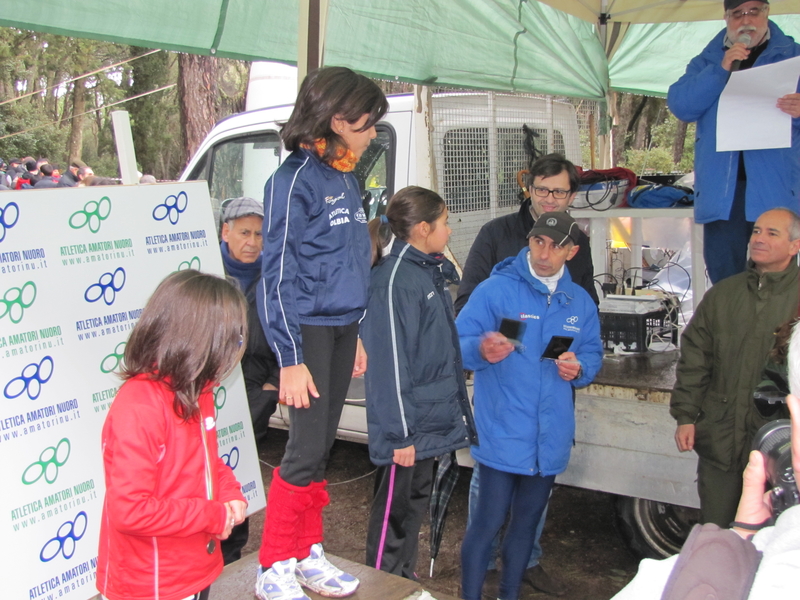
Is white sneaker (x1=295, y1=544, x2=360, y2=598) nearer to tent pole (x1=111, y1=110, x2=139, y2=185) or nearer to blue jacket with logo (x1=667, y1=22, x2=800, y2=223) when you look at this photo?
tent pole (x1=111, y1=110, x2=139, y2=185)

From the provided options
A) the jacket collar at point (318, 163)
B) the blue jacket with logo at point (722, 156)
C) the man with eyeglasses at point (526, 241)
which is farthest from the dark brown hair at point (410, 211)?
the blue jacket with logo at point (722, 156)

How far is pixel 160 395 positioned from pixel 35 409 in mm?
806

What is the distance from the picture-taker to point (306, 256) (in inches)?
94.3

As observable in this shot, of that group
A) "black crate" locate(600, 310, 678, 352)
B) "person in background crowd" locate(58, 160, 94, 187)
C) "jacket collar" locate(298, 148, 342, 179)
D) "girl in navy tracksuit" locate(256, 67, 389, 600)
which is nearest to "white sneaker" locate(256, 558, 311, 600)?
"girl in navy tracksuit" locate(256, 67, 389, 600)

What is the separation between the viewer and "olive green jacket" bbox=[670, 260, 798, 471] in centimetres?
Result: 291

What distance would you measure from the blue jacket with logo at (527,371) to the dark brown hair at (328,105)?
1.07 m

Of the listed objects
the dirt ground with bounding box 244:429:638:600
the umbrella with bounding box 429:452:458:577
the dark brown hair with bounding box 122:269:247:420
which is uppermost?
the dark brown hair with bounding box 122:269:247:420

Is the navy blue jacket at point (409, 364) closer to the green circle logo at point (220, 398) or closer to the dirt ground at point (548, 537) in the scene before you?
the green circle logo at point (220, 398)

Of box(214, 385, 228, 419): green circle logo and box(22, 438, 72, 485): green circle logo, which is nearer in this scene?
box(22, 438, 72, 485): green circle logo

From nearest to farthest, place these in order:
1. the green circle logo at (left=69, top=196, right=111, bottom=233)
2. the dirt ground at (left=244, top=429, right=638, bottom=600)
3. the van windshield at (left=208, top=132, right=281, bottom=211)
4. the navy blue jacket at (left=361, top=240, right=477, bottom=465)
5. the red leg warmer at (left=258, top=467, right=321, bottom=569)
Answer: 1. the red leg warmer at (left=258, top=467, right=321, bottom=569)
2. the green circle logo at (left=69, top=196, right=111, bottom=233)
3. the navy blue jacket at (left=361, top=240, right=477, bottom=465)
4. the dirt ground at (left=244, top=429, right=638, bottom=600)
5. the van windshield at (left=208, top=132, right=281, bottom=211)

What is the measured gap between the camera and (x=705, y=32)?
22.0 ft

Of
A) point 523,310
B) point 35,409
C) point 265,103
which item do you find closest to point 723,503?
point 523,310

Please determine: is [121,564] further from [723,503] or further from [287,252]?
[723,503]

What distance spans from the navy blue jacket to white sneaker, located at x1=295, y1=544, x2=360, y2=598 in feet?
1.40
